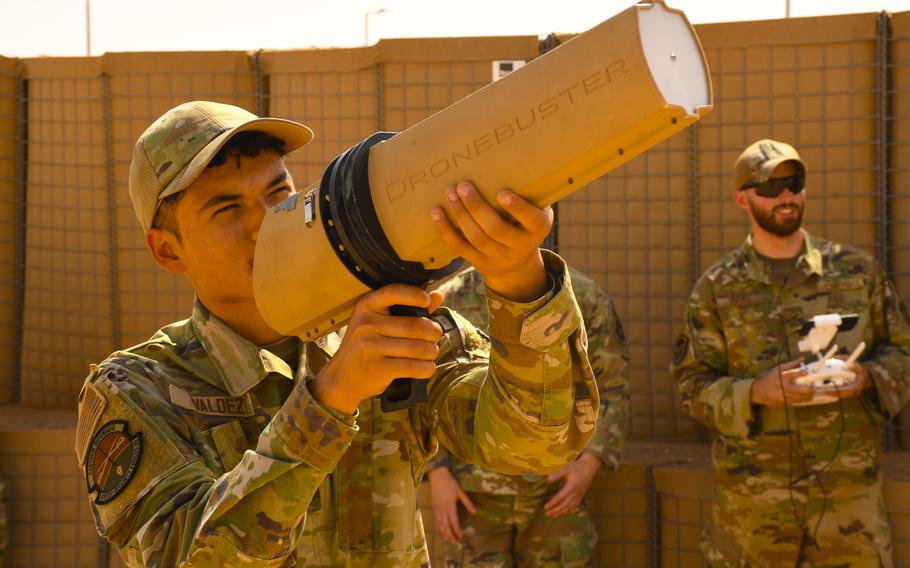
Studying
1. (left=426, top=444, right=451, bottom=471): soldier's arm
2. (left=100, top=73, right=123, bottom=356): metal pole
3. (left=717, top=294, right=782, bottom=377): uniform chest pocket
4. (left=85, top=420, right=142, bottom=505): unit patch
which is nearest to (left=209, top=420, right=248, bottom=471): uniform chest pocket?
(left=85, top=420, right=142, bottom=505): unit patch

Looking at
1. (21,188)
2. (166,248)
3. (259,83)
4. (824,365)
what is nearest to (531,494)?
(824,365)

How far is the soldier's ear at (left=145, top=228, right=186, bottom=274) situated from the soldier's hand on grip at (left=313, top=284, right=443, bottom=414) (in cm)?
57

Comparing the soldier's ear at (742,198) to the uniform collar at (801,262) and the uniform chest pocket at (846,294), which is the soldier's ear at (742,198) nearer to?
the uniform collar at (801,262)

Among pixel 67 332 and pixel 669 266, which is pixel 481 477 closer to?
pixel 669 266

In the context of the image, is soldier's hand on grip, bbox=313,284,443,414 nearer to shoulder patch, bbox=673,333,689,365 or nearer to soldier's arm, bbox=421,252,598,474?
soldier's arm, bbox=421,252,598,474

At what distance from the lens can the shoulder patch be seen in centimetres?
505

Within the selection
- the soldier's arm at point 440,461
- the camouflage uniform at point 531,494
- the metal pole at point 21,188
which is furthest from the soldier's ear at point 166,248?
the metal pole at point 21,188

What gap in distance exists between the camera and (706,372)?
5004 millimetres

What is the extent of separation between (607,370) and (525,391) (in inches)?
121

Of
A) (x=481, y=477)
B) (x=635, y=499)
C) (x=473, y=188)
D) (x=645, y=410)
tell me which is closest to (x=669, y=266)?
(x=645, y=410)

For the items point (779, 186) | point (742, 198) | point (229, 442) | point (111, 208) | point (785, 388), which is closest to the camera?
point (229, 442)

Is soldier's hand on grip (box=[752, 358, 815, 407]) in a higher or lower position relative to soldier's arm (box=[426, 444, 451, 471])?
higher

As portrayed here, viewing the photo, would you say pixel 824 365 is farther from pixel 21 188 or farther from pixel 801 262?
pixel 21 188

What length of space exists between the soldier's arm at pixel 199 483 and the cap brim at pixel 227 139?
37 centimetres
